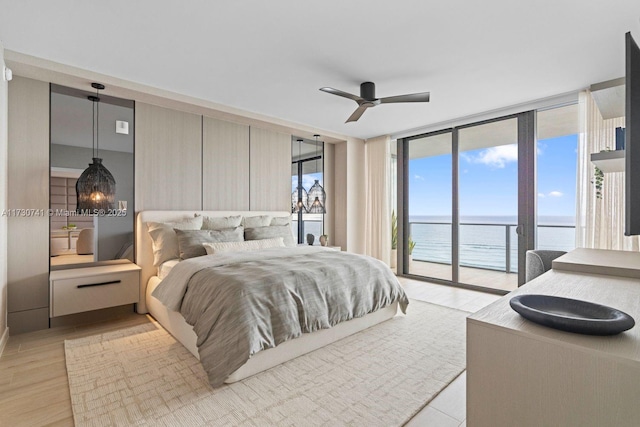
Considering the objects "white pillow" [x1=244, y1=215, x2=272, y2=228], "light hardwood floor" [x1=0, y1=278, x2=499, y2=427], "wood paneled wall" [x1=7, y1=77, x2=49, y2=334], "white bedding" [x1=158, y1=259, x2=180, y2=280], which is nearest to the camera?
"light hardwood floor" [x1=0, y1=278, x2=499, y2=427]

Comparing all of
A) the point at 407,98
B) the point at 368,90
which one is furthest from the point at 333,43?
the point at 407,98

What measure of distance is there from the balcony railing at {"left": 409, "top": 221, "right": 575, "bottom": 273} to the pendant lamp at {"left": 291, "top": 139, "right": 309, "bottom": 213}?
2.17m

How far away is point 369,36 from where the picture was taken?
2.53m

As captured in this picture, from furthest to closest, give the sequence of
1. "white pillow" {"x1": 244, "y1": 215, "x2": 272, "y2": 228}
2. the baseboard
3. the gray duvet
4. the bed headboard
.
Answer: "white pillow" {"x1": 244, "y1": 215, "x2": 272, "y2": 228} → the bed headboard → the baseboard → the gray duvet

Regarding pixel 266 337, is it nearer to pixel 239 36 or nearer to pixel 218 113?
pixel 239 36

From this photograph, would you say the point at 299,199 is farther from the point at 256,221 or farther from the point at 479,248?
the point at 479,248

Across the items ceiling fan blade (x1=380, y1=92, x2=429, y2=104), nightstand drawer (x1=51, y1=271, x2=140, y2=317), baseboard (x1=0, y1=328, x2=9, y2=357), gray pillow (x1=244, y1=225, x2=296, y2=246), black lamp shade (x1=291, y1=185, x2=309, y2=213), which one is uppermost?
ceiling fan blade (x1=380, y1=92, x2=429, y2=104)

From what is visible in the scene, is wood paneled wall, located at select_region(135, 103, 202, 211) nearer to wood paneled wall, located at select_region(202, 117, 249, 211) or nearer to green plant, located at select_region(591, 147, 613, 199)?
wood paneled wall, located at select_region(202, 117, 249, 211)

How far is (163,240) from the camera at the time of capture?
11.7 feet

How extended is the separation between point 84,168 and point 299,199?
118 inches

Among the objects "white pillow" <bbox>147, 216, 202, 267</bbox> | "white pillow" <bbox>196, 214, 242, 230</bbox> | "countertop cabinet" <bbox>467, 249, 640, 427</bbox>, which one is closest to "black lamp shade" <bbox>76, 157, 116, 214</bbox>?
"white pillow" <bbox>147, 216, 202, 267</bbox>

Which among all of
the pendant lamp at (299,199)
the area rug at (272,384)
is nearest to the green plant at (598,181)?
the area rug at (272,384)

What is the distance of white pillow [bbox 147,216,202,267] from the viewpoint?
139 inches

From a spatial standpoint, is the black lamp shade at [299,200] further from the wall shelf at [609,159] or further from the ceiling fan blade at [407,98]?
the wall shelf at [609,159]
